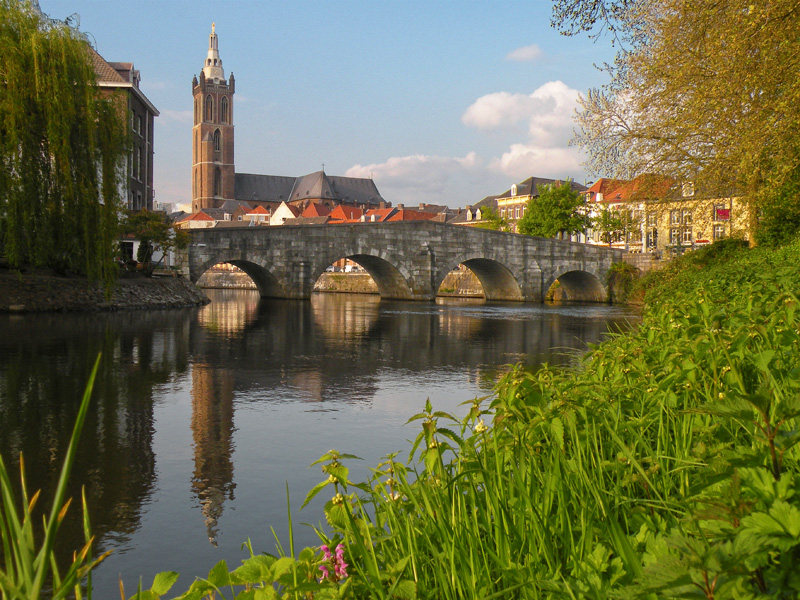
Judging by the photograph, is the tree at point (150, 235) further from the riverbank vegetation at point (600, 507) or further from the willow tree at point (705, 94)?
the riverbank vegetation at point (600, 507)

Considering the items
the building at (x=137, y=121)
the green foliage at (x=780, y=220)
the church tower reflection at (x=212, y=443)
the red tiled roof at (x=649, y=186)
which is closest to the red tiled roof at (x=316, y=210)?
the building at (x=137, y=121)

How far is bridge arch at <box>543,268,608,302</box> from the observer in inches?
1724

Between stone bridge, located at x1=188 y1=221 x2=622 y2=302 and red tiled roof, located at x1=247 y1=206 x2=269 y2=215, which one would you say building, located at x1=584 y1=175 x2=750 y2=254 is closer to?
stone bridge, located at x1=188 y1=221 x2=622 y2=302

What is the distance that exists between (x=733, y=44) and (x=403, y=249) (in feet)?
94.6

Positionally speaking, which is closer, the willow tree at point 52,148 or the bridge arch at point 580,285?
the willow tree at point 52,148

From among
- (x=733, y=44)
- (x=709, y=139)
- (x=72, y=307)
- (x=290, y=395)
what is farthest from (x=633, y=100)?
(x=72, y=307)

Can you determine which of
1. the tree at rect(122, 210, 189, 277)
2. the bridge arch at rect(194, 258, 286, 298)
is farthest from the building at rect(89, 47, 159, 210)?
the bridge arch at rect(194, 258, 286, 298)

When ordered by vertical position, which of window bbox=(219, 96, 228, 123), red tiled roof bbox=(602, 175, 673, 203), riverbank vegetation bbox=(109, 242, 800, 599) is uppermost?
window bbox=(219, 96, 228, 123)

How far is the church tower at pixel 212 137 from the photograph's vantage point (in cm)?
10362

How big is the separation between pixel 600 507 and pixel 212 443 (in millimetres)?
4279

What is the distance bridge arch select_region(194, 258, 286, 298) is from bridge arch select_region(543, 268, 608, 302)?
49.8ft

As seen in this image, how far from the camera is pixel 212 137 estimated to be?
4102 inches

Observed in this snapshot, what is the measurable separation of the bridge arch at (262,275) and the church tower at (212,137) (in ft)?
223

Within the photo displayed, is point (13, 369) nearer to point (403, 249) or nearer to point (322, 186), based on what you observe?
point (403, 249)
